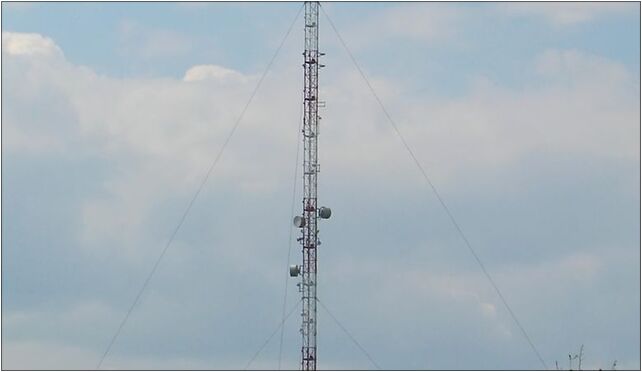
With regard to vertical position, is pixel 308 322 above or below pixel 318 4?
below

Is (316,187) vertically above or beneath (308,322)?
above

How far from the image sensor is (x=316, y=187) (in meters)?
82.4

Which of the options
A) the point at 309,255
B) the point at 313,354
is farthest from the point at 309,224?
the point at 313,354

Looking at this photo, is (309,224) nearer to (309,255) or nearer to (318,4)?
(309,255)

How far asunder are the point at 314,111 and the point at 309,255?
736 cm

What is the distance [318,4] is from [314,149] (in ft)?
24.6

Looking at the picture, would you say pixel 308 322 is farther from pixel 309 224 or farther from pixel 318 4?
pixel 318 4

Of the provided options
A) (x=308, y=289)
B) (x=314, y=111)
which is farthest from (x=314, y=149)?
(x=308, y=289)

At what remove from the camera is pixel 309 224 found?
3233 inches

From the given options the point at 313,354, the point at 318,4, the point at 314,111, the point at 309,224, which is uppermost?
the point at 318,4

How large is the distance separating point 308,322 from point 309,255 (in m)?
3.41

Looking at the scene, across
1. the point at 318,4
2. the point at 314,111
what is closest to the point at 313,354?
the point at 314,111

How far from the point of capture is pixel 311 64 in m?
82.3

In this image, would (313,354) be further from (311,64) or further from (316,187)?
(311,64)
